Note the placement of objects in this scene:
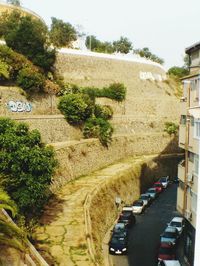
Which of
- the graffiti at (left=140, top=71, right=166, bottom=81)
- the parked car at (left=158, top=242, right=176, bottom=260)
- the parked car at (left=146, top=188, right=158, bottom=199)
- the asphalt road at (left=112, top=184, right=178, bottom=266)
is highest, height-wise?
the graffiti at (left=140, top=71, right=166, bottom=81)

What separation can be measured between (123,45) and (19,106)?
5639 centimetres

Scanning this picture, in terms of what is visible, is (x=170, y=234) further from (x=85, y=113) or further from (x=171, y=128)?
(x=171, y=128)

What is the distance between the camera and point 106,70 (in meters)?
62.8

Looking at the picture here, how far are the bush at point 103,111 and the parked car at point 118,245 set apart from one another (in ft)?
69.4

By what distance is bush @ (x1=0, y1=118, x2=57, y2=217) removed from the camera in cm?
2531

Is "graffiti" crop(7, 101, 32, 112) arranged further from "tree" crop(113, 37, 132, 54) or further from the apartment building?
"tree" crop(113, 37, 132, 54)

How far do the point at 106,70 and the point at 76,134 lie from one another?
20013 millimetres

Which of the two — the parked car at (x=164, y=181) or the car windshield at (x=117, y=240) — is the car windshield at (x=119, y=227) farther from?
the parked car at (x=164, y=181)

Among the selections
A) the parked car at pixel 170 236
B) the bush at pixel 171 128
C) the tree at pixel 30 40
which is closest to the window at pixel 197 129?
the parked car at pixel 170 236

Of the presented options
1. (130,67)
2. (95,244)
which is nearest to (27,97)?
(95,244)

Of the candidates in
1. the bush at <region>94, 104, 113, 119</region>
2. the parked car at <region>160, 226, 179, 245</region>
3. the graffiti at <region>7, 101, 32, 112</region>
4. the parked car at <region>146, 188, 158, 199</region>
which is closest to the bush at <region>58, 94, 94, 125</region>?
the bush at <region>94, 104, 113, 119</region>

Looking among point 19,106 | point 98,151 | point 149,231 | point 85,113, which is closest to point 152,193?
point 98,151

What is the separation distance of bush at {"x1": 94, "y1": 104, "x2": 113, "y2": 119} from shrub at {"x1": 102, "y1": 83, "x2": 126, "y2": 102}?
410 centimetres

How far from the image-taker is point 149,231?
116 feet
